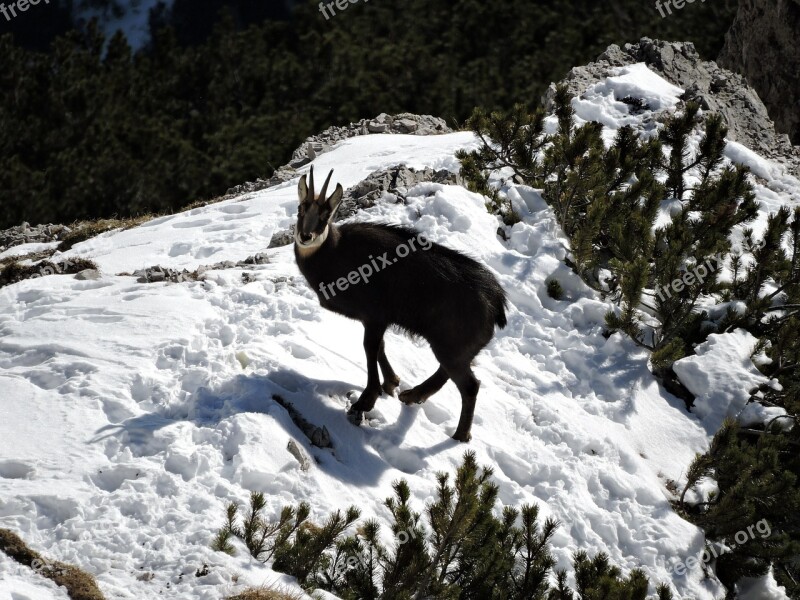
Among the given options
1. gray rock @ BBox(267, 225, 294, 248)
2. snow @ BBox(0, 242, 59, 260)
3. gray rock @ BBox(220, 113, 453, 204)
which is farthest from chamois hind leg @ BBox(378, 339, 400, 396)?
gray rock @ BBox(220, 113, 453, 204)

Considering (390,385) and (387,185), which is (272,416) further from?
(387,185)

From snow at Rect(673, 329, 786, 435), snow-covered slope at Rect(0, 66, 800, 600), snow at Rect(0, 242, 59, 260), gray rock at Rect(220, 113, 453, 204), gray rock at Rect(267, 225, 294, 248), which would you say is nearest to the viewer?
snow-covered slope at Rect(0, 66, 800, 600)

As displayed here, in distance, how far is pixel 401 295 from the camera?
956 centimetres

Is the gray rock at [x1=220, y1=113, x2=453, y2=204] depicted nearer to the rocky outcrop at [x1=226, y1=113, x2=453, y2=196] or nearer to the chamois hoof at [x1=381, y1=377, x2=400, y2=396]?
the rocky outcrop at [x1=226, y1=113, x2=453, y2=196]

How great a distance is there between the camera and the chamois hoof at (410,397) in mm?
10164

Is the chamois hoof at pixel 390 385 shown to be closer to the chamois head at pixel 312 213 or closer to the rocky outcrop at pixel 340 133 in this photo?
the chamois head at pixel 312 213

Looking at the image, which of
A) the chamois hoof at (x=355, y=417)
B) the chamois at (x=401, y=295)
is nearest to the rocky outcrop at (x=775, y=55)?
the chamois at (x=401, y=295)

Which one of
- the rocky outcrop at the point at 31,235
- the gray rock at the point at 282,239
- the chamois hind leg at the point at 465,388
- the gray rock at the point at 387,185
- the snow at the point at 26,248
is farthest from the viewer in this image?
the rocky outcrop at the point at 31,235

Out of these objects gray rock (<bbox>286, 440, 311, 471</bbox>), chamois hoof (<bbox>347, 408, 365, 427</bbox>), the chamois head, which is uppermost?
the chamois head

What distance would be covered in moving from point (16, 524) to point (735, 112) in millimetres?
18453

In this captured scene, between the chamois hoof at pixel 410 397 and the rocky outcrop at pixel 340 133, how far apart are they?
989 cm

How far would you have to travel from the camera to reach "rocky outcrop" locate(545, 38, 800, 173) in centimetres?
1984

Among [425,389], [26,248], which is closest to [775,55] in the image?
[26,248]

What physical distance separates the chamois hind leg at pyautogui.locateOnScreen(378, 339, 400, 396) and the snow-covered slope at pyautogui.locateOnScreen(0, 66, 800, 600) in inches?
13.2
